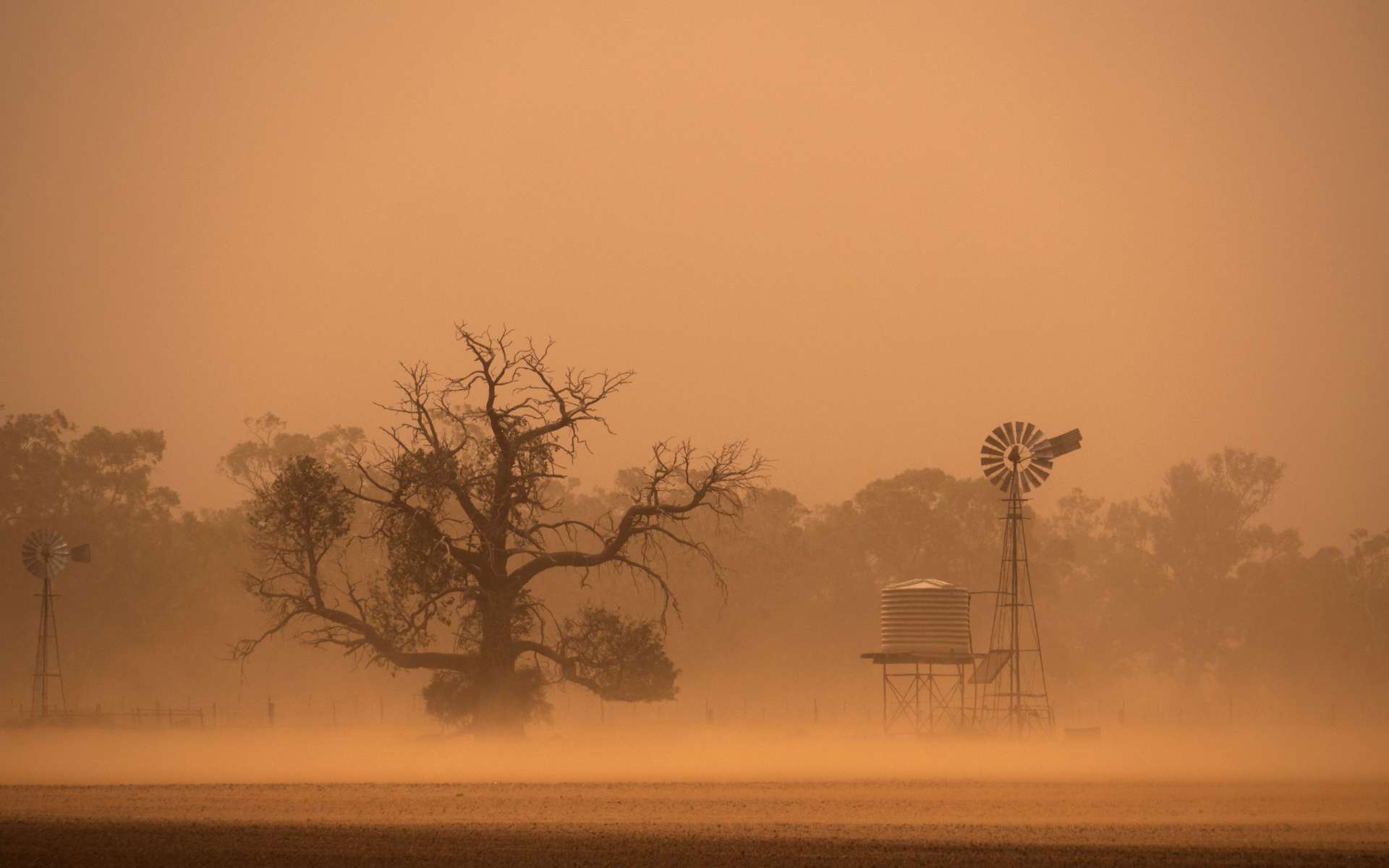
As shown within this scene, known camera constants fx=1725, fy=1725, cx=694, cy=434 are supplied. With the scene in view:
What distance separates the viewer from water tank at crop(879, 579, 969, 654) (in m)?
61.2

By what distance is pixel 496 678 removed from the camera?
161 ft

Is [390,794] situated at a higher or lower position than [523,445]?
lower

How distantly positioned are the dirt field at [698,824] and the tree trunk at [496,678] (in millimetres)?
10439

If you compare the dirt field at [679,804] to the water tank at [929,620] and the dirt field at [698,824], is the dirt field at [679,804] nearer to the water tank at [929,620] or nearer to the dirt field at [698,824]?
the dirt field at [698,824]

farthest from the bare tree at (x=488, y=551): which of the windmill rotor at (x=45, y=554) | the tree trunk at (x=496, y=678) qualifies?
the windmill rotor at (x=45, y=554)

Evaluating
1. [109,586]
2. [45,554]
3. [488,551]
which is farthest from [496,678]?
[109,586]

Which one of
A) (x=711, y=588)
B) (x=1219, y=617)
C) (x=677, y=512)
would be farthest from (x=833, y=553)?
(x=677, y=512)

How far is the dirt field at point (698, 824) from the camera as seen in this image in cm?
2581

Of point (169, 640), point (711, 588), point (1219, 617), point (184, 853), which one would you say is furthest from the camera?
point (1219, 617)

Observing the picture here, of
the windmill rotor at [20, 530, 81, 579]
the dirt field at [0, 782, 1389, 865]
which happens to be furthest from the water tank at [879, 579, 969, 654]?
the windmill rotor at [20, 530, 81, 579]

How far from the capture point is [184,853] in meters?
26.2

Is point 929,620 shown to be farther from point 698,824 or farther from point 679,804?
point 698,824

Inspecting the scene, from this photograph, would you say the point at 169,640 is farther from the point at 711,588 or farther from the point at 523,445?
the point at 523,445

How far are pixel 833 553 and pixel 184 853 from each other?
83972 mm
